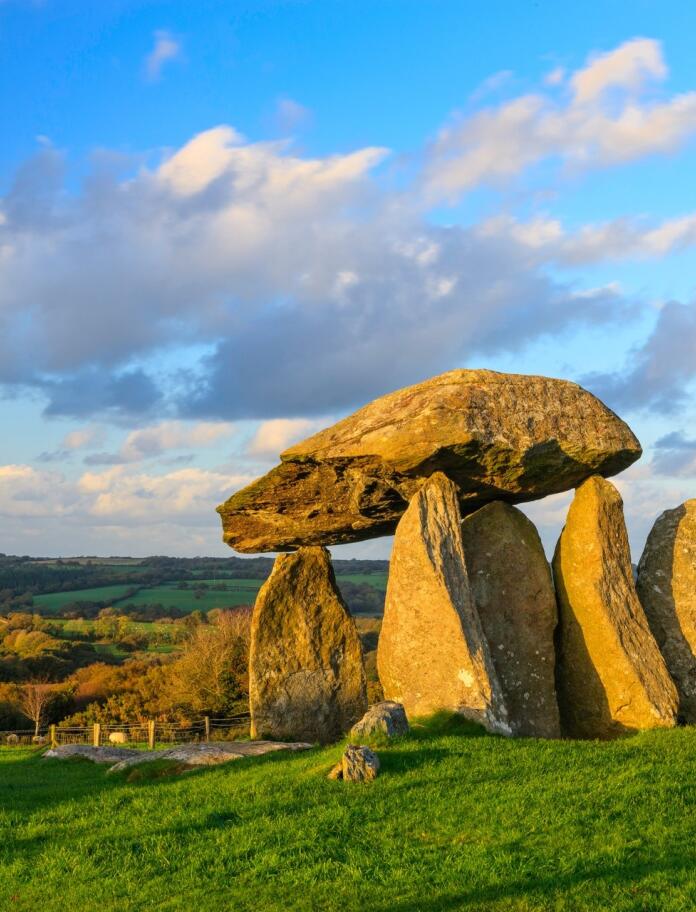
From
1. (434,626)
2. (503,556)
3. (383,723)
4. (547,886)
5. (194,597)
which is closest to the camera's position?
(547,886)

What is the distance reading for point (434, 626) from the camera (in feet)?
57.3

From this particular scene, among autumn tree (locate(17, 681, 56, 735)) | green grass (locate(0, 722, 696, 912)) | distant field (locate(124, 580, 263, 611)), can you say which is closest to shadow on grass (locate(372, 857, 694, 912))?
green grass (locate(0, 722, 696, 912))

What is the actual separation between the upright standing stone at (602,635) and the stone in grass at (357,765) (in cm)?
703

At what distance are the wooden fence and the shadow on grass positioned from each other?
2253 cm

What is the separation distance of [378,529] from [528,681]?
570 centimetres

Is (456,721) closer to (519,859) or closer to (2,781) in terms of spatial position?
(519,859)

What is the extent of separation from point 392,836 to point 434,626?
667cm

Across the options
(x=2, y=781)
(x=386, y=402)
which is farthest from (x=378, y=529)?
(x=2, y=781)

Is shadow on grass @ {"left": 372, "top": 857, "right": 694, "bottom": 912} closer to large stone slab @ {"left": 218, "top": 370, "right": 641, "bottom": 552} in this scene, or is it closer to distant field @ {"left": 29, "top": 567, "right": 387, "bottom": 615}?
large stone slab @ {"left": 218, "top": 370, "right": 641, "bottom": 552}

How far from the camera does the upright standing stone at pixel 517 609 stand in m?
18.9

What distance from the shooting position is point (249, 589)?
302 feet

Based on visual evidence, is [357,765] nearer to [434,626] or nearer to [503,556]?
[434,626]

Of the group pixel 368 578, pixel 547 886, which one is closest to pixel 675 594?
pixel 547 886

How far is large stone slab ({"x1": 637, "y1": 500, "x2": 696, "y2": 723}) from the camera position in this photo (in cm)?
2005
